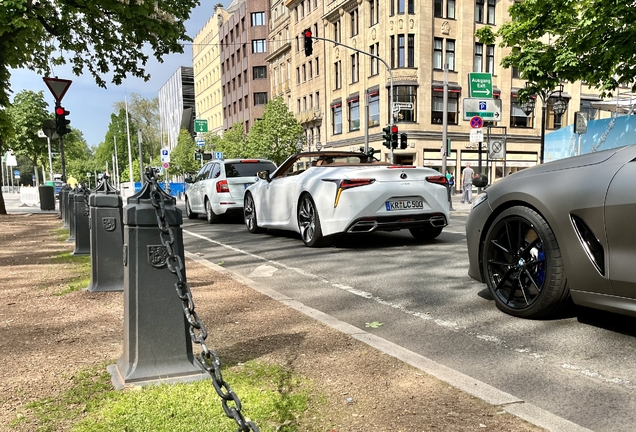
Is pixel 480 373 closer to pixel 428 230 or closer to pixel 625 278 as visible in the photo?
pixel 625 278

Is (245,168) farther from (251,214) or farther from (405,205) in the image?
(405,205)

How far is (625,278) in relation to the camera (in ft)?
10.2

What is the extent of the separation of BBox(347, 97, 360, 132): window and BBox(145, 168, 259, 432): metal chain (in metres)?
40.1

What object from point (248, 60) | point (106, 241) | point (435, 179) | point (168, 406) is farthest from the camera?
point (248, 60)

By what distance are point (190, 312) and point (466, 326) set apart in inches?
91.1

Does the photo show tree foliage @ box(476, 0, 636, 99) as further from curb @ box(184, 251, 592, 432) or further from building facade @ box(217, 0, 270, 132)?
building facade @ box(217, 0, 270, 132)

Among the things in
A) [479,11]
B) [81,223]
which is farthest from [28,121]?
[81,223]

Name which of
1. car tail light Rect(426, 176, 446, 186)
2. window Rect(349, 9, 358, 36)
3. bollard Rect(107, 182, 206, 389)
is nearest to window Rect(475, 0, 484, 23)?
window Rect(349, 9, 358, 36)

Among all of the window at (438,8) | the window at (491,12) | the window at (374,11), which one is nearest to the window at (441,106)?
the window at (438,8)

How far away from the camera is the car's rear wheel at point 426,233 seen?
840 cm

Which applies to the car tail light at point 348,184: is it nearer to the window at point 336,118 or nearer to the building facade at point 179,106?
the window at point 336,118

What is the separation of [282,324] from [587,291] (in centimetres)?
204

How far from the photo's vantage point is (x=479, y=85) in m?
18.4

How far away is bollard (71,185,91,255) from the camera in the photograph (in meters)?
7.12
